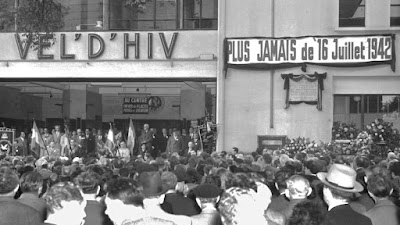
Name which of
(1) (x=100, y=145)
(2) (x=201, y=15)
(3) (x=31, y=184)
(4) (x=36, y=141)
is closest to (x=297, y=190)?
(3) (x=31, y=184)

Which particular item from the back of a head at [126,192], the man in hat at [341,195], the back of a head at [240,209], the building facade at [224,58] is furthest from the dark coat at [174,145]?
the back of a head at [240,209]

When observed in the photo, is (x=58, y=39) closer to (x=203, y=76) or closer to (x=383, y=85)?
(x=203, y=76)

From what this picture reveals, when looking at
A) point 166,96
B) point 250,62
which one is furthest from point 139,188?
point 166,96

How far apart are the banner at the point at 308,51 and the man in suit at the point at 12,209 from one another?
19.9 meters

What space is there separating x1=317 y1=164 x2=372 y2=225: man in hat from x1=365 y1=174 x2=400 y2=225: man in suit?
18.0 inches

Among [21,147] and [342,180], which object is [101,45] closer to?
[21,147]

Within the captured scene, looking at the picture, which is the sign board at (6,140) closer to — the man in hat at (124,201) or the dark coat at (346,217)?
the man in hat at (124,201)

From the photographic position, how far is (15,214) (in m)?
6.14

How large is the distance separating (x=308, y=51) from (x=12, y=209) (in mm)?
20365

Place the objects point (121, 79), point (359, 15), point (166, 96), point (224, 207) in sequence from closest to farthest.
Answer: point (224, 207), point (359, 15), point (121, 79), point (166, 96)

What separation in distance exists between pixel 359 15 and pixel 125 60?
878 cm

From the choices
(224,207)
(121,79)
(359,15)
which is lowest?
(224,207)

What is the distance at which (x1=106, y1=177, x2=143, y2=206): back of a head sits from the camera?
5.90m

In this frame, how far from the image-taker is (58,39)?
2720 cm
